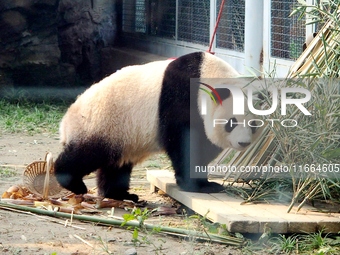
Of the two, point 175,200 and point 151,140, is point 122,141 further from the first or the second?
point 175,200

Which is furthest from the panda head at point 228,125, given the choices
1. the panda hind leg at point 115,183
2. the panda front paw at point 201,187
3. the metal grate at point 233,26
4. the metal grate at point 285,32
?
the metal grate at point 233,26

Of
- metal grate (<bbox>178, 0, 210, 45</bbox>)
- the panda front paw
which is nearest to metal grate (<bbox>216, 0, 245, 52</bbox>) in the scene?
Answer: metal grate (<bbox>178, 0, 210, 45</bbox>)

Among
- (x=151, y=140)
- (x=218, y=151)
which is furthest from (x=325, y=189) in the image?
(x=151, y=140)

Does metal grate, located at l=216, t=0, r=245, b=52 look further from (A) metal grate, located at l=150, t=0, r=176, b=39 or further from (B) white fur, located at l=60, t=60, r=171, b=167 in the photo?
(B) white fur, located at l=60, t=60, r=171, b=167

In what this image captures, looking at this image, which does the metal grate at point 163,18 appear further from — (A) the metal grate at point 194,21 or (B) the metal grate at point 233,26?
(B) the metal grate at point 233,26

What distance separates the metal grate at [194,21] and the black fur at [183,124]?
3434 millimetres

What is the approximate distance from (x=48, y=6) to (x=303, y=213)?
6.68 meters

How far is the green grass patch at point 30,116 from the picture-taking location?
25.1 ft

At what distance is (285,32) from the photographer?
6059 millimetres

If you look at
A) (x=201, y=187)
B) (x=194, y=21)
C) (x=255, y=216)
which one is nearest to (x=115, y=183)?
(x=201, y=187)

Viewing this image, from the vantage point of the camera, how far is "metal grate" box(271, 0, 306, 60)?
5.86 meters

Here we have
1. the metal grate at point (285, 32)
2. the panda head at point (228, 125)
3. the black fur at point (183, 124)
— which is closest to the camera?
the panda head at point (228, 125)

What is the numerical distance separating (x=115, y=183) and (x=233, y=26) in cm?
297

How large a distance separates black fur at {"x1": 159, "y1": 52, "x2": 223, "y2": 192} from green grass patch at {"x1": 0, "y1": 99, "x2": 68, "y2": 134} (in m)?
3.28
